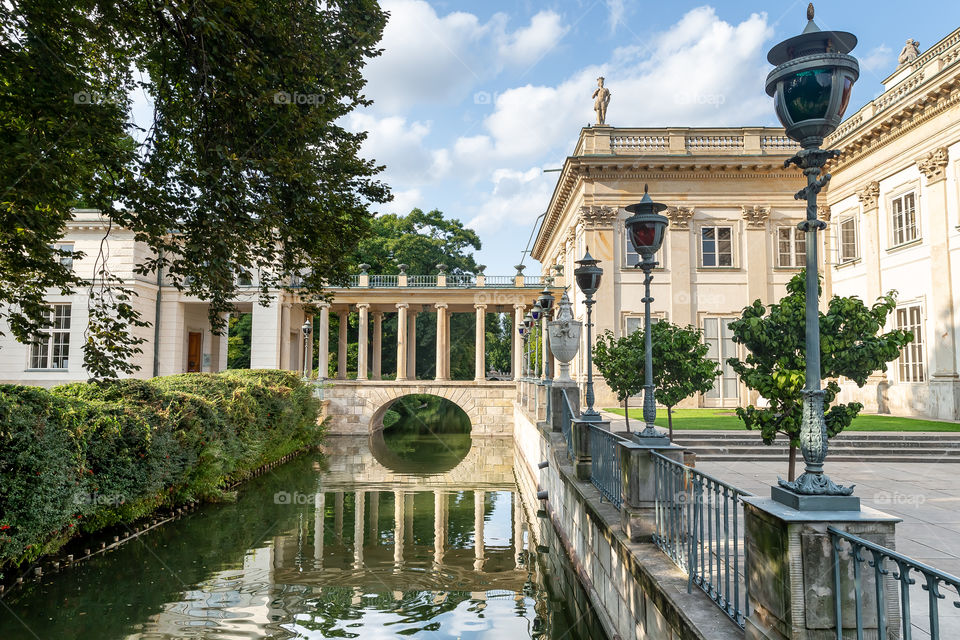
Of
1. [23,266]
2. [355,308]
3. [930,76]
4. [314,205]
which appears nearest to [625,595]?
[314,205]

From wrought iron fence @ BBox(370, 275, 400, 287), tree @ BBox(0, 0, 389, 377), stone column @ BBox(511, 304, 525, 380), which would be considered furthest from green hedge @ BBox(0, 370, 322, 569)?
stone column @ BBox(511, 304, 525, 380)

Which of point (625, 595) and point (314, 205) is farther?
point (314, 205)

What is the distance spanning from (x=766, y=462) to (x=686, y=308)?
46.9 feet

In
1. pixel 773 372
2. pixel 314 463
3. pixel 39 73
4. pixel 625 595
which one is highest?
pixel 39 73

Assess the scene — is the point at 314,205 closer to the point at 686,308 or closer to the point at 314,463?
the point at 314,463

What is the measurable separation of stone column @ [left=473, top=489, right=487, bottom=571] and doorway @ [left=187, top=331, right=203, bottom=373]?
25650 millimetres

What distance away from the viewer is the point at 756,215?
1056 inches

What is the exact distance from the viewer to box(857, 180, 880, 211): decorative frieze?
22.1 m

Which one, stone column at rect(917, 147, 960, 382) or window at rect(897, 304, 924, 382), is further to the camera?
window at rect(897, 304, 924, 382)

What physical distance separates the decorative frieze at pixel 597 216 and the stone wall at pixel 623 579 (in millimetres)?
17509

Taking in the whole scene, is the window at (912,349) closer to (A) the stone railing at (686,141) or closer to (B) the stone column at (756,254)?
(B) the stone column at (756,254)

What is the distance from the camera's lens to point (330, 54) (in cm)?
834

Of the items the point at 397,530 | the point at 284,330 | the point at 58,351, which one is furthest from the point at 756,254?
the point at 58,351

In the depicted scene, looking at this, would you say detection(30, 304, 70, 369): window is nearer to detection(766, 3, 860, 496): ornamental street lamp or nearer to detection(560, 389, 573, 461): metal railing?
detection(560, 389, 573, 461): metal railing
